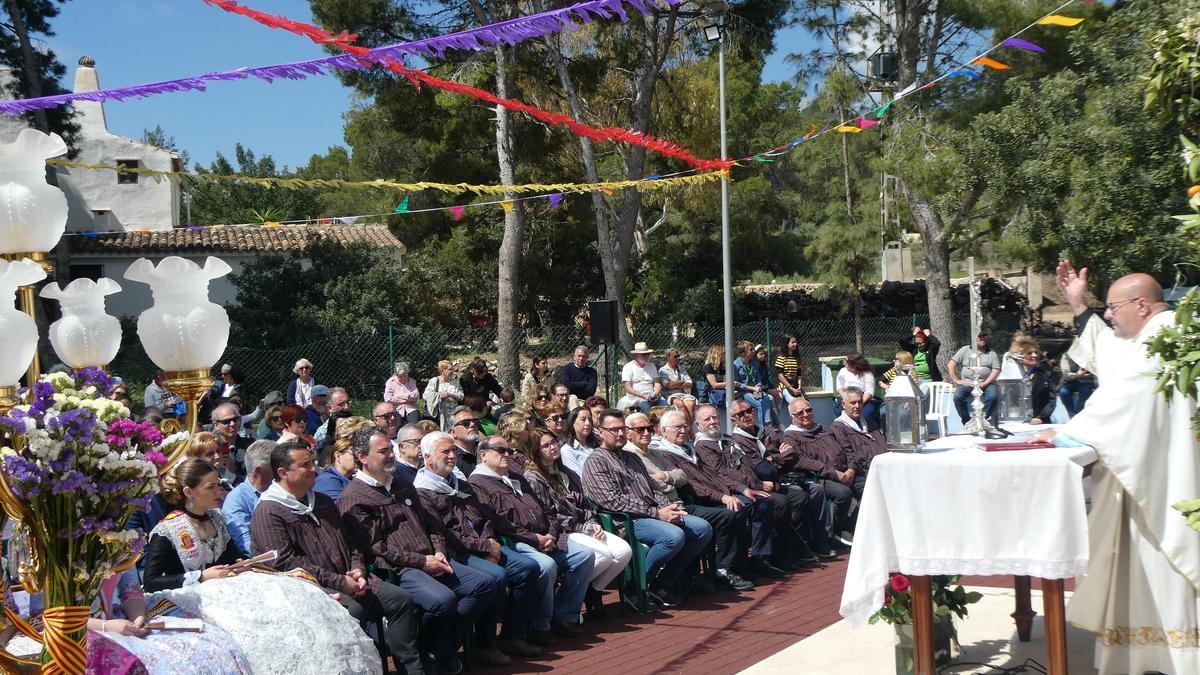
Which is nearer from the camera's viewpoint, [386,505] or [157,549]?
[157,549]

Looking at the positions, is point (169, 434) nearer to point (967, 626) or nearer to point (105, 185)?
point (967, 626)

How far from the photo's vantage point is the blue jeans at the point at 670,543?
25.2 feet

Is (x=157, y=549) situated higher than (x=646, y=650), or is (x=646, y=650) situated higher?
(x=157, y=549)

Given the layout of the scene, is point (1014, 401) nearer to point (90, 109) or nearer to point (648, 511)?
point (648, 511)

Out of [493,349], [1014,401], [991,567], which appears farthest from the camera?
[493,349]

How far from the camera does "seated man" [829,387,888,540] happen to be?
9.72 metres

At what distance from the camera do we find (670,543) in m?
7.68

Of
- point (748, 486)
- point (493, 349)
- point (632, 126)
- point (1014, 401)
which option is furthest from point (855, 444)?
point (632, 126)

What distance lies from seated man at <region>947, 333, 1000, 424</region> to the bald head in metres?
8.91

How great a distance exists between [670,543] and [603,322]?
7371mm

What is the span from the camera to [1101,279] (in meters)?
18.5

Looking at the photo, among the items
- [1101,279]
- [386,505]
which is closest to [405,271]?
[1101,279]

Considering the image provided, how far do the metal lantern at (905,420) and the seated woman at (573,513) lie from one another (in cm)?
222

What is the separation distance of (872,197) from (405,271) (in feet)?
45.8
